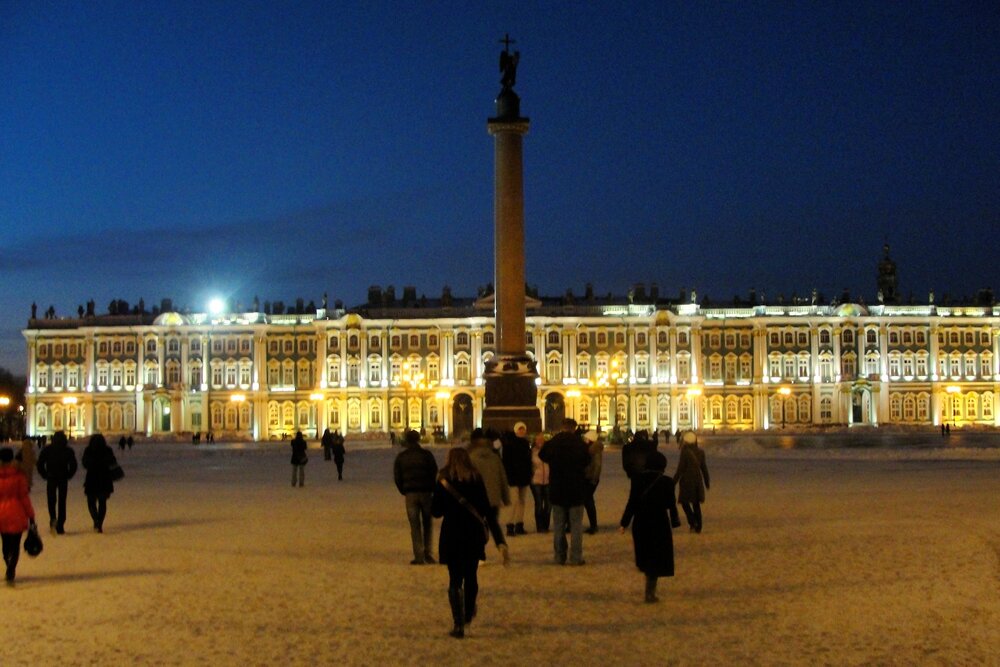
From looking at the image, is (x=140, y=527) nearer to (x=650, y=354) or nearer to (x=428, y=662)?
(x=428, y=662)

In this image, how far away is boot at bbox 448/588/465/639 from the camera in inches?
363

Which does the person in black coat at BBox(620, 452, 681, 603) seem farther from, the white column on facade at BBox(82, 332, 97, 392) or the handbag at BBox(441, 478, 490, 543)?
the white column on facade at BBox(82, 332, 97, 392)

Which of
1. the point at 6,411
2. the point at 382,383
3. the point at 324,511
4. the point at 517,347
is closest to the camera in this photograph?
the point at 324,511

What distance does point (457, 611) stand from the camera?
9289 mm

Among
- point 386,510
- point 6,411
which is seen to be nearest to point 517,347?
point 386,510

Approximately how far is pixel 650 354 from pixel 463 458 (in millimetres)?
76785

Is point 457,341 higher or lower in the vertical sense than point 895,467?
higher

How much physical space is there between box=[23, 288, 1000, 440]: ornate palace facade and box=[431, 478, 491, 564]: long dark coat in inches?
2947

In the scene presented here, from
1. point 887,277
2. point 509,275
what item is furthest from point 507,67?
point 887,277

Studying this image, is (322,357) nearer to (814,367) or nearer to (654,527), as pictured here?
(814,367)

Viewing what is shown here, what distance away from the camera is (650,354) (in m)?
85.4

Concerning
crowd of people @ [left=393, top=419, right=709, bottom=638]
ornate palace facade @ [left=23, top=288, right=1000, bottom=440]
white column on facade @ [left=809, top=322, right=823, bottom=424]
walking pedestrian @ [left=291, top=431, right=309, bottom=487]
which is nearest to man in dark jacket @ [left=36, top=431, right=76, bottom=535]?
crowd of people @ [left=393, top=419, right=709, bottom=638]

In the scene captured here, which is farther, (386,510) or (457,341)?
(457,341)

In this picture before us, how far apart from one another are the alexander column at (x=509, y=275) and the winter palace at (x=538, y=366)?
159 ft
